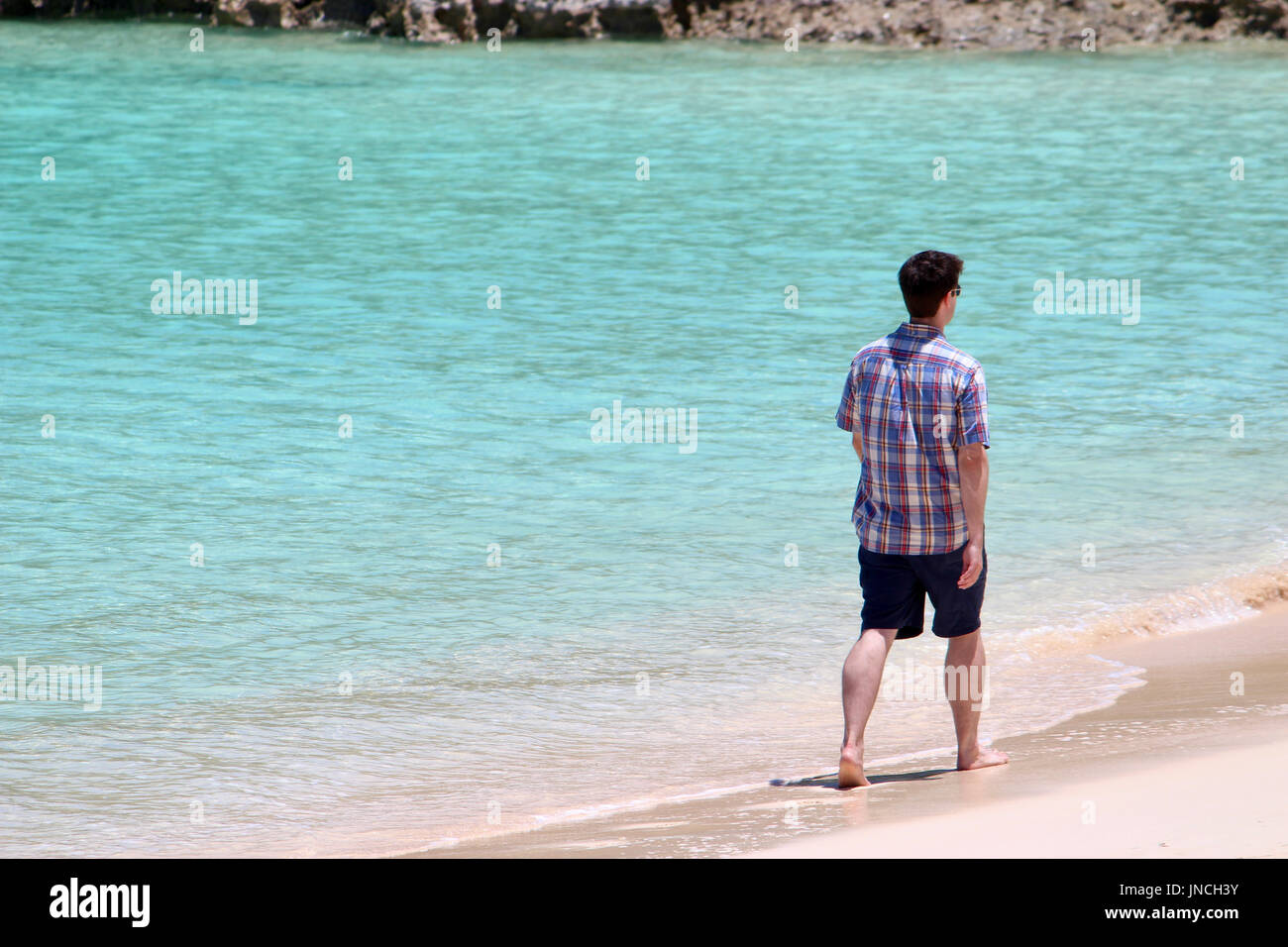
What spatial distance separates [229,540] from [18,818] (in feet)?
10.1

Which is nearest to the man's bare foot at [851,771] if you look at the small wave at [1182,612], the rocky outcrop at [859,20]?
the small wave at [1182,612]

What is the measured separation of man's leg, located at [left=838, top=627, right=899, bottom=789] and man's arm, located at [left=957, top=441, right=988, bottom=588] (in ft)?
1.04

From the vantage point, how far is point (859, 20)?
101 ft

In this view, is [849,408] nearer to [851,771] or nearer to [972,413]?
[972,413]

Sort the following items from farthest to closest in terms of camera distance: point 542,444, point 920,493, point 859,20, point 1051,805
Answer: point 859,20 < point 542,444 < point 920,493 < point 1051,805

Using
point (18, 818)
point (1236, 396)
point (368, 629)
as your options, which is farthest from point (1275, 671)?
point (1236, 396)

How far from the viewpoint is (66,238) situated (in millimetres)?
16625

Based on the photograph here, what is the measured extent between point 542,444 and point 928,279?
5.28 meters

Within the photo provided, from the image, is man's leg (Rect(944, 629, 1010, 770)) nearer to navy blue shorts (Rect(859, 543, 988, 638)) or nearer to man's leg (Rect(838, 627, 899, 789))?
navy blue shorts (Rect(859, 543, 988, 638))

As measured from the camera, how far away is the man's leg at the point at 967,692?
495 centimetres

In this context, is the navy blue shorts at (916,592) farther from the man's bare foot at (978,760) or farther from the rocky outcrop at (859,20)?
the rocky outcrop at (859,20)

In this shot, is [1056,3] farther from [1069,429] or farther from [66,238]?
[1069,429]

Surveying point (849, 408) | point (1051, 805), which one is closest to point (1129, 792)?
point (1051, 805)

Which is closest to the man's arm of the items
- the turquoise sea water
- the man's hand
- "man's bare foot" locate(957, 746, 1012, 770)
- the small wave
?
the man's hand
